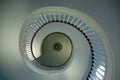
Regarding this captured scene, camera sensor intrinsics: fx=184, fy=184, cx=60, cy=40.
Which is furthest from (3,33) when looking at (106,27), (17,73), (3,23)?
(106,27)

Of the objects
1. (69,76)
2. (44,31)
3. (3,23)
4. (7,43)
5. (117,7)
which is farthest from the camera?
(44,31)

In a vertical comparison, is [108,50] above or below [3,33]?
below

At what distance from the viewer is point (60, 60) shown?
27.3 feet

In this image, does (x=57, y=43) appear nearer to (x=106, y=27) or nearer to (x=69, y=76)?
(x=69, y=76)

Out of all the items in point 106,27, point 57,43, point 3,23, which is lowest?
point 106,27

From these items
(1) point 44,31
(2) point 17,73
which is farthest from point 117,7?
(1) point 44,31

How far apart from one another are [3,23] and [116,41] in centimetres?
228

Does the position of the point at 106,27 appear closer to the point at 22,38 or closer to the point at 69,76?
the point at 22,38

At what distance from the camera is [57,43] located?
8.26m

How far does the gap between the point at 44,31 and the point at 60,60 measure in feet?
5.53

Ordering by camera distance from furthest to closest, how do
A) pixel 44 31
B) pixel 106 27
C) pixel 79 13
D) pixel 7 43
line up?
pixel 44 31 < pixel 7 43 < pixel 79 13 < pixel 106 27

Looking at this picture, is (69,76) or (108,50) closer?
(108,50)

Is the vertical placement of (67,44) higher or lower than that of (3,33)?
higher

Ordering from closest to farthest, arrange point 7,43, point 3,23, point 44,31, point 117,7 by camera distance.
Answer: point 117,7, point 3,23, point 7,43, point 44,31
